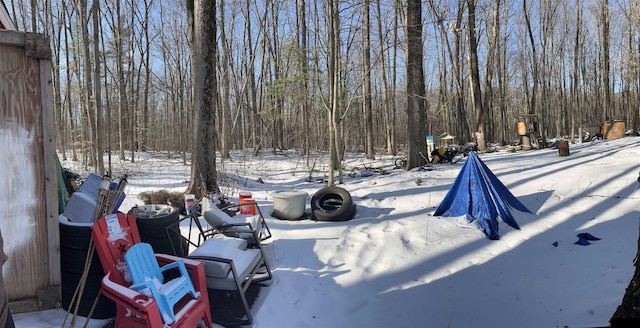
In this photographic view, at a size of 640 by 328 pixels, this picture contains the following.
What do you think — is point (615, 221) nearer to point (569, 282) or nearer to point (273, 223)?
point (569, 282)

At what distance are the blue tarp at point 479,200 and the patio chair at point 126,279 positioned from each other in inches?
169

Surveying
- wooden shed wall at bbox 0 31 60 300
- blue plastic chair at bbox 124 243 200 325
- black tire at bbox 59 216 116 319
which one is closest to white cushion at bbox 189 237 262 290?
blue plastic chair at bbox 124 243 200 325

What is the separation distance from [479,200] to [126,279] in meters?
5.10

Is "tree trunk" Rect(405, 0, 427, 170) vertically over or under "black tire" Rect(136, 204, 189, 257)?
over

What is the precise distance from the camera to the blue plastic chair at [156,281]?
254 cm

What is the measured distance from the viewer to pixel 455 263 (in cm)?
475

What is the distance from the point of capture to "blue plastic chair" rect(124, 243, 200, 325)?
2545mm

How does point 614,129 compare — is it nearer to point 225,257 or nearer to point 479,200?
point 479,200

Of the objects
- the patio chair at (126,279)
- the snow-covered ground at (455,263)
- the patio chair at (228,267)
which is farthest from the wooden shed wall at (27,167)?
the patio chair at (228,267)

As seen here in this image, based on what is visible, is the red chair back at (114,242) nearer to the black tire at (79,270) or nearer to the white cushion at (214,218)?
the black tire at (79,270)

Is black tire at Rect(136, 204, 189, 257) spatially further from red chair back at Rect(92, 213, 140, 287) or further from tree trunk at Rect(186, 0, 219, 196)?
tree trunk at Rect(186, 0, 219, 196)

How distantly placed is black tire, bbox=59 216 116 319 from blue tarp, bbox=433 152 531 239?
489cm

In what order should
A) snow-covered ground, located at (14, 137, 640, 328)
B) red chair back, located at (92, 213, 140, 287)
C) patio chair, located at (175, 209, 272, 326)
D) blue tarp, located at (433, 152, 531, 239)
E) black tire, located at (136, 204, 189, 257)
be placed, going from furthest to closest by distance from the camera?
blue tarp, located at (433, 152, 531, 239)
snow-covered ground, located at (14, 137, 640, 328)
black tire, located at (136, 204, 189, 257)
patio chair, located at (175, 209, 272, 326)
red chair back, located at (92, 213, 140, 287)

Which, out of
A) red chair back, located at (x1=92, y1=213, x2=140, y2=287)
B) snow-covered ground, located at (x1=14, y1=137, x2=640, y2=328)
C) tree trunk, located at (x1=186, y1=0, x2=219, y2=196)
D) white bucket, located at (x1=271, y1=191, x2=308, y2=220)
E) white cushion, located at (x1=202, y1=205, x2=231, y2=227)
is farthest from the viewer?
tree trunk, located at (x1=186, y1=0, x2=219, y2=196)
